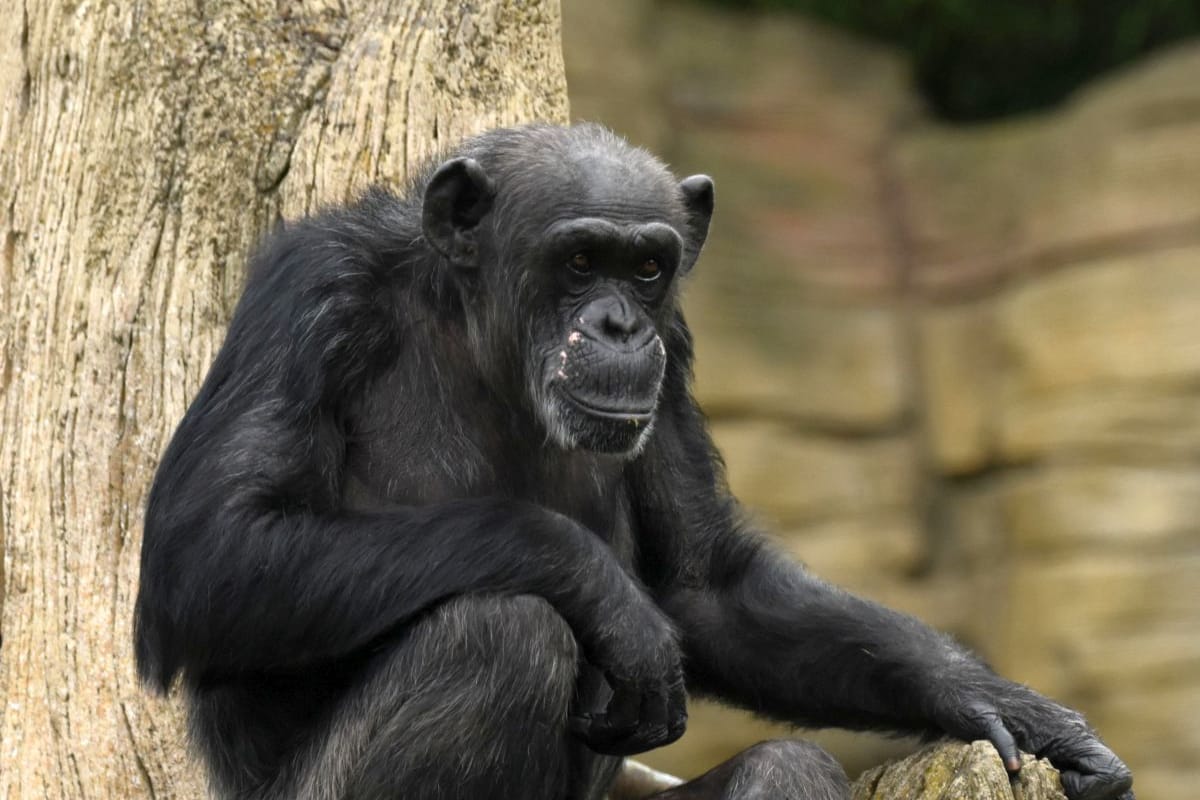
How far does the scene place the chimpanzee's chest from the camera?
5.00m

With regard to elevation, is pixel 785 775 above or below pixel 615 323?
below

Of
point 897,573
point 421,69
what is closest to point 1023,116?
point 897,573

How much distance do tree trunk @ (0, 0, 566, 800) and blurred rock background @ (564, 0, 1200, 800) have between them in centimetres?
545

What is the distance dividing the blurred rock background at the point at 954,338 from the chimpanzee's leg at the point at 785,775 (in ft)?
21.8

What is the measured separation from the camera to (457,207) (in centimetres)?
506

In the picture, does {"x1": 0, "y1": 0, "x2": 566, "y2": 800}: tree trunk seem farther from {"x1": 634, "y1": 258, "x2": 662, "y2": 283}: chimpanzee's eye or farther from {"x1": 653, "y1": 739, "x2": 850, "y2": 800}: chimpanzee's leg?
{"x1": 653, "y1": 739, "x2": 850, "y2": 800}: chimpanzee's leg

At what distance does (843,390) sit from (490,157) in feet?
24.7

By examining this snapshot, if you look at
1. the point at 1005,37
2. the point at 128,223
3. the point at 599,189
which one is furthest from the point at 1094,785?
the point at 1005,37

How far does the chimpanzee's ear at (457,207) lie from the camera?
16.3ft

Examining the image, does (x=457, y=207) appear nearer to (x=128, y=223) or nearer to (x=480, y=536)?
(x=480, y=536)

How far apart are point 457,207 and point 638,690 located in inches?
60.0

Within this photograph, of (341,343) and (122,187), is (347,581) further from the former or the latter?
(122,187)

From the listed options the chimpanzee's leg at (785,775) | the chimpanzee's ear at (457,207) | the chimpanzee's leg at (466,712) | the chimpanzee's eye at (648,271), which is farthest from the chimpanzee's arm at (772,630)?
the chimpanzee's leg at (466,712)

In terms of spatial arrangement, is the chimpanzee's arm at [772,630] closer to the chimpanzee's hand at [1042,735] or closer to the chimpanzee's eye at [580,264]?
the chimpanzee's hand at [1042,735]
